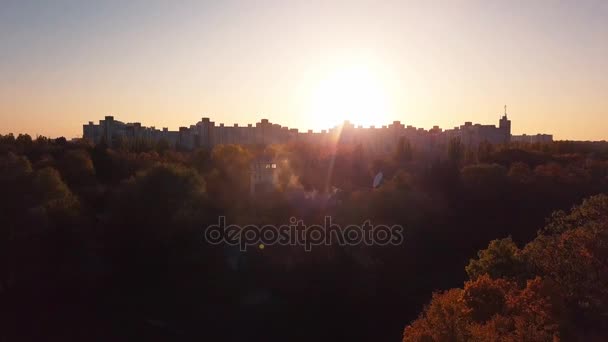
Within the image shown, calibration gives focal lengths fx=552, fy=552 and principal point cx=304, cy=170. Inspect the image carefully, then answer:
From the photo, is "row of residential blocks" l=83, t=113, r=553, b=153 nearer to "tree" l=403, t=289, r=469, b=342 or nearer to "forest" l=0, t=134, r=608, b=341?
"forest" l=0, t=134, r=608, b=341

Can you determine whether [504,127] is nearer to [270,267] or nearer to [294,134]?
[294,134]

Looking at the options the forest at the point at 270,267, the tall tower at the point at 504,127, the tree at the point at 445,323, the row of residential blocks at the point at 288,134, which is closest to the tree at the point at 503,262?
the forest at the point at 270,267

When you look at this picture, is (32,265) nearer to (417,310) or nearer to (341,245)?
(341,245)

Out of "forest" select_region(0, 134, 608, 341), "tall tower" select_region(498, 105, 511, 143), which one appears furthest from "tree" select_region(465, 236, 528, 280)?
"tall tower" select_region(498, 105, 511, 143)

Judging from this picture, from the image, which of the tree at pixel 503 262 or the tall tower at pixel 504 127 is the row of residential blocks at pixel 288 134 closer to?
the tall tower at pixel 504 127

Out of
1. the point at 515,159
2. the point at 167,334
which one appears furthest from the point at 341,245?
the point at 515,159

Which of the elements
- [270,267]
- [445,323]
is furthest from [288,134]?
[445,323]
